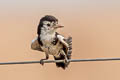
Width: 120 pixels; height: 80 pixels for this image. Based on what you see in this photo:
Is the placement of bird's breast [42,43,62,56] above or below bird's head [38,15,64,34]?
below

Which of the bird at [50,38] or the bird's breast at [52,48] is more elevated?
the bird at [50,38]

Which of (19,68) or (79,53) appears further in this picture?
(19,68)

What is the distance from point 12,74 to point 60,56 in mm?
1017

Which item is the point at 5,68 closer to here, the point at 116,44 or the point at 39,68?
the point at 39,68

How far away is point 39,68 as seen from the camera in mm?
3172

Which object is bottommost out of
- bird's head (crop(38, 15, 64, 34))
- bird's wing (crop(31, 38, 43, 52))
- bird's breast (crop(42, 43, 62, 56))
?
bird's breast (crop(42, 43, 62, 56))

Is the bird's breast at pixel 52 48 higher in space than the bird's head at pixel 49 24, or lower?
lower

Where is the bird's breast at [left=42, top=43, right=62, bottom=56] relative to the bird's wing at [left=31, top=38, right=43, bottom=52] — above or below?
below

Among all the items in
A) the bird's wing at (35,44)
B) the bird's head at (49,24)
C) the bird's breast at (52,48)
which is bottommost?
the bird's breast at (52,48)

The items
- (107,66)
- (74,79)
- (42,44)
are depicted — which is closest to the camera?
(42,44)

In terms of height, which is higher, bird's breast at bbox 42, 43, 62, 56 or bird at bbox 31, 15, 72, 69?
bird at bbox 31, 15, 72, 69

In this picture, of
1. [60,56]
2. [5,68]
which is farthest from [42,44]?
[5,68]

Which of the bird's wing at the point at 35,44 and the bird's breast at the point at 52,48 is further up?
the bird's wing at the point at 35,44

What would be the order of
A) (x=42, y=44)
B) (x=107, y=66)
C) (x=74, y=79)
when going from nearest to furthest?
(x=42, y=44) < (x=74, y=79) < (x=107, y=66)
